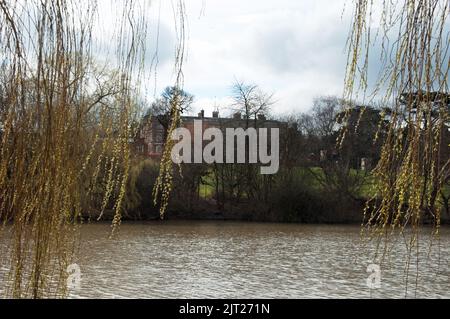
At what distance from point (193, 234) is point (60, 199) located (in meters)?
17.0

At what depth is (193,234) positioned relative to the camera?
61.4ft

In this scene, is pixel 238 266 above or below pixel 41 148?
below

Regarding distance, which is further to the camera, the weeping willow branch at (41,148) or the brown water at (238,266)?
the brown water at (238,266)

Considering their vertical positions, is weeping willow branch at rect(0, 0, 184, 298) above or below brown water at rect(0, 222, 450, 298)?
above

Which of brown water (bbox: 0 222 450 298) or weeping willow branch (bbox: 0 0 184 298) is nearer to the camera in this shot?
weeping willow branch (bbox: 0 0 184 298)

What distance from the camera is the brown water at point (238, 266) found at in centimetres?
959

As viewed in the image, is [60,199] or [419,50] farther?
[60,199]

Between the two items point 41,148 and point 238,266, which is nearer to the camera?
point 41,148

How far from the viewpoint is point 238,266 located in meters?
12.6

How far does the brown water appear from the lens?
377 inches
